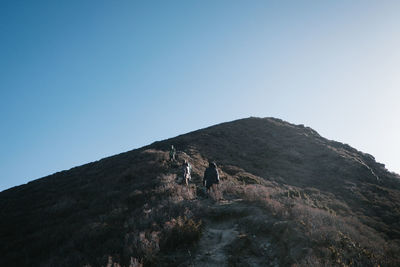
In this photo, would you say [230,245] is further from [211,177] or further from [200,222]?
[211,177]

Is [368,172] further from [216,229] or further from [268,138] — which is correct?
[216,229]

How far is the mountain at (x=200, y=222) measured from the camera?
22.4ft

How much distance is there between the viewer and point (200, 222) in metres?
8.36

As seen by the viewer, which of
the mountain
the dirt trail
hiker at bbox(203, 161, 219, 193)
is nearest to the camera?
the dirt trail

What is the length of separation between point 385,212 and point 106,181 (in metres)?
20.6

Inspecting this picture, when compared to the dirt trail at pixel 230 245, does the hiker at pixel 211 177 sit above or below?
above

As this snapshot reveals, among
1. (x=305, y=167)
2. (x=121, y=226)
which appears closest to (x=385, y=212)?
(x=305, y=167)

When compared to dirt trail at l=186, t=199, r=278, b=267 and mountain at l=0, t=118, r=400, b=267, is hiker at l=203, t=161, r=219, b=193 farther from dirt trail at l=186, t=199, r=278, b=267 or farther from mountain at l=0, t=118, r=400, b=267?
dirt trail at l=186, t=199, r=278, b=267

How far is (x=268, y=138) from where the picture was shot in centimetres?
3622

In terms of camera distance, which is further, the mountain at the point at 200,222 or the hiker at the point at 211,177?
the hiker at the point at 211,177

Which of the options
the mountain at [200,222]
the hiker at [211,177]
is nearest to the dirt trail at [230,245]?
the mountain at [200,222]

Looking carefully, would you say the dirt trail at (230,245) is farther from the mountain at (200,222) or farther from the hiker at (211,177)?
the hiker at (211,177)

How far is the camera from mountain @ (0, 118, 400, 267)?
6.81 m

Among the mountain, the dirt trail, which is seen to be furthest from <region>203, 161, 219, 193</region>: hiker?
the dirt trail
